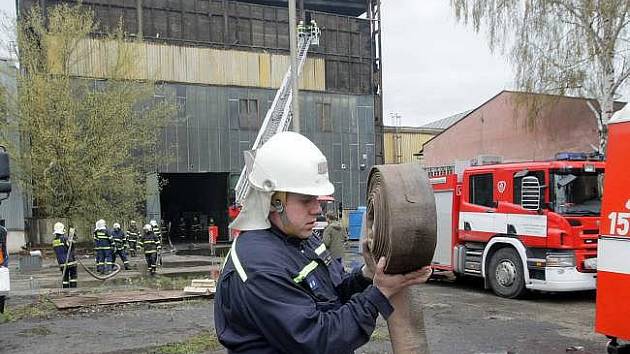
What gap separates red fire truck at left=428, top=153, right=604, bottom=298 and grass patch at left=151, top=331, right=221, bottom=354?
579 cm

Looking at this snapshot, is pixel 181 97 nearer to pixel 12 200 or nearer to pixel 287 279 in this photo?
pixel 12 200

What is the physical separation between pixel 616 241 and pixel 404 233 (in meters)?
3.98

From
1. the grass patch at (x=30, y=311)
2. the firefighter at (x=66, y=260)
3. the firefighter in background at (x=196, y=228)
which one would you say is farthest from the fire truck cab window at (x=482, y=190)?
the firefighter in background at (x=196, y=228)

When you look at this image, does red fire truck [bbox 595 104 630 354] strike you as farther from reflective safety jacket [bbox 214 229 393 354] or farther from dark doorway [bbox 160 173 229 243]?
dark doorway [bbox 160 173 229 243]

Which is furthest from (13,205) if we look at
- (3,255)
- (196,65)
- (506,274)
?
(506,274)

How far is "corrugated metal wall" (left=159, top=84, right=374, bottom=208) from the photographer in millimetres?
34656

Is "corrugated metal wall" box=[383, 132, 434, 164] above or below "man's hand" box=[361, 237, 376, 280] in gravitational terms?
above

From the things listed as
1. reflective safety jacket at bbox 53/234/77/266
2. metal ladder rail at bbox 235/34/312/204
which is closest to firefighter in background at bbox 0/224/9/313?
reflective safety jacket at bbox 53/234/77/266

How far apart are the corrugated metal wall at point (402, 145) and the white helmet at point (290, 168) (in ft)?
133

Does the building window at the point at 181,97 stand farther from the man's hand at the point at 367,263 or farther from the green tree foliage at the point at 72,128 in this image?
the man's hand at the point at 367,263

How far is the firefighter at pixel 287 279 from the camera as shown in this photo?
2092mm

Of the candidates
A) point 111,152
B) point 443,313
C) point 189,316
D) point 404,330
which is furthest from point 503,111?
point 404,330

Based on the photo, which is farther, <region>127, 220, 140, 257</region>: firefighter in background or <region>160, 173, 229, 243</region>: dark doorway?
<region>160, 173, 229, 243</region>: dark doorway

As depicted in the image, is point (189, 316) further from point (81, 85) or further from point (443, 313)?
point (81, 85)
